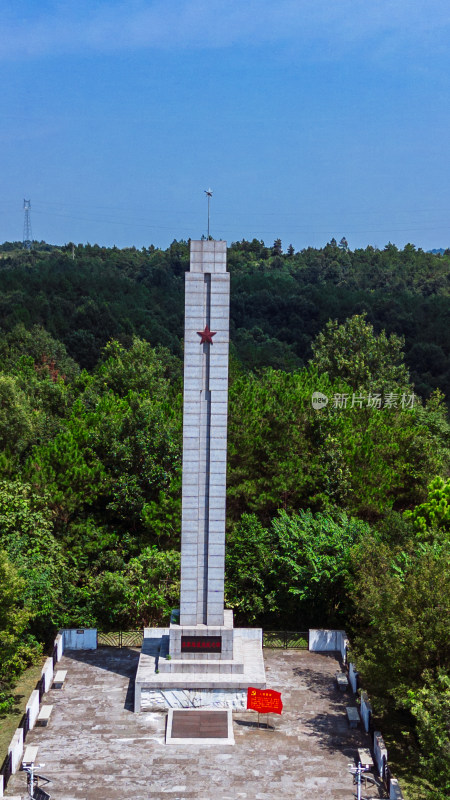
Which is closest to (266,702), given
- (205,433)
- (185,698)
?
(185,698)

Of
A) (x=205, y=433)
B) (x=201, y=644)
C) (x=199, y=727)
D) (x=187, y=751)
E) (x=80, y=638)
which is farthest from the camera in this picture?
(x=80, y=638)

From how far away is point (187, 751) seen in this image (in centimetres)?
2175

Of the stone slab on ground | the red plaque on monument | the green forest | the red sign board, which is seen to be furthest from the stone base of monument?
the green forest

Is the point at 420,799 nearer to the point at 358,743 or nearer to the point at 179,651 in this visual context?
the point at 358,743

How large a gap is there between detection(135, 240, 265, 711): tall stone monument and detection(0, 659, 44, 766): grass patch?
3528 millimetres

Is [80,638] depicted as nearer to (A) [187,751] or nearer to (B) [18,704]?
(B) [18,704]

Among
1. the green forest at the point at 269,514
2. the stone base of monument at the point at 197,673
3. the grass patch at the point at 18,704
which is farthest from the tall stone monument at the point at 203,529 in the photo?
the green forest at the point at 269,514

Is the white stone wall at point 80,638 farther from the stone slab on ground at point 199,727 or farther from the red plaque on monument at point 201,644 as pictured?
the stone slab on ground at point 199,727

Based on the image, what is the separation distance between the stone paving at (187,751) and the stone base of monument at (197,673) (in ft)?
1.73

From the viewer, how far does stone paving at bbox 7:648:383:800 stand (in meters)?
19.9

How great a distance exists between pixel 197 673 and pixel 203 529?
12.6 feet

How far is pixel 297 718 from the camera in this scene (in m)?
23.6

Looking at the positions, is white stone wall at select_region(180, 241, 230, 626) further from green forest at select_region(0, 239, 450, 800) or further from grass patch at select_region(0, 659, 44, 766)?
grass patch at select_region(0, 659, 44, 766)

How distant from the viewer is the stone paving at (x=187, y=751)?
1994cm
